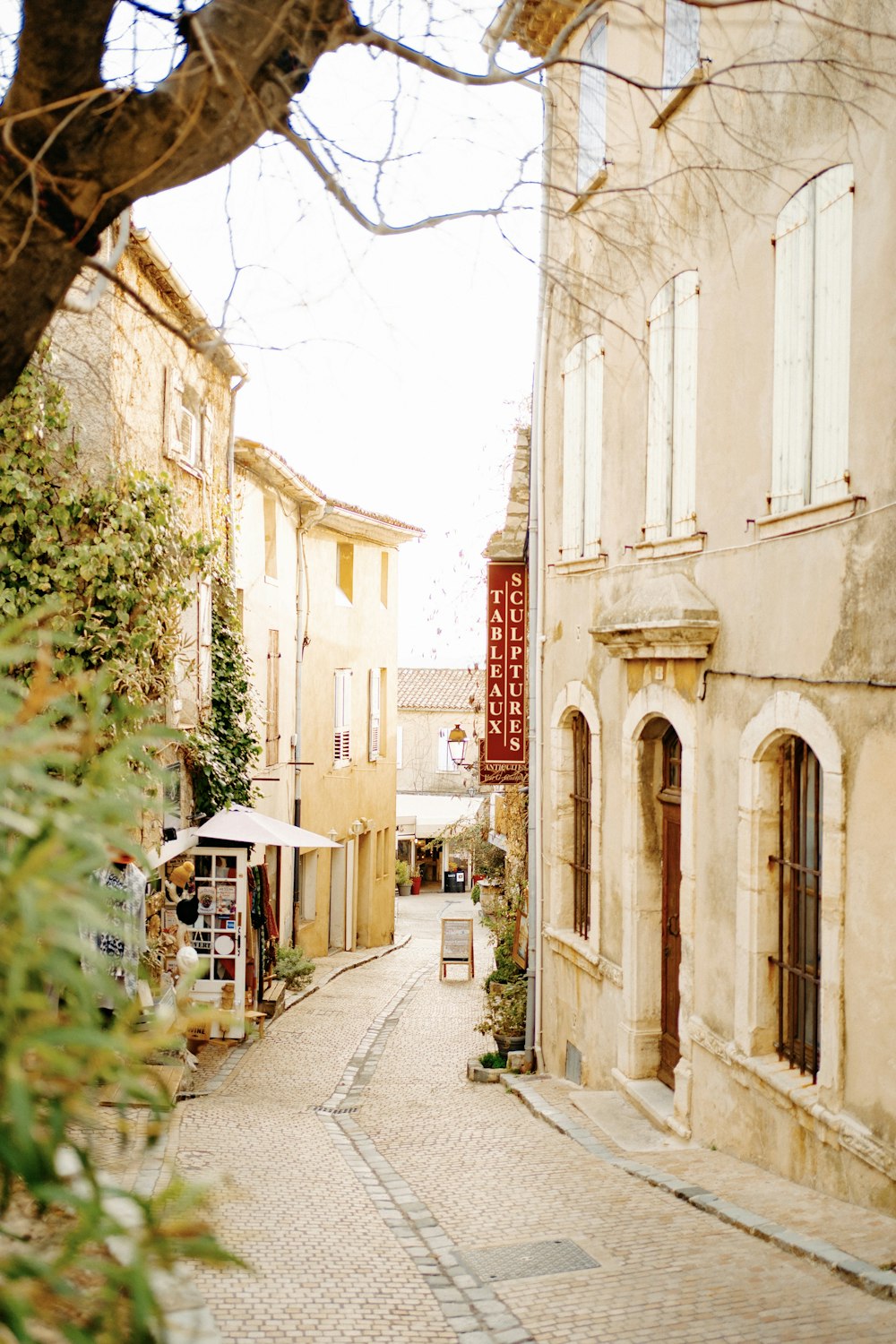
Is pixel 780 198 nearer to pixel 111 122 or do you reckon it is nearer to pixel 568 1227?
pixel 111 122

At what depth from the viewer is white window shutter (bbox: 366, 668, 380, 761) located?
26.6 m

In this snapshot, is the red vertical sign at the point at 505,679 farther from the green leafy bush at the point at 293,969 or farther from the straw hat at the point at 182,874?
the green leafy bush at the point at 293,969

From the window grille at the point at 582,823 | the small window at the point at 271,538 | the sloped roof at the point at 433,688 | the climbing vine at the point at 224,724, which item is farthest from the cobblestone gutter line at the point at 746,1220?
the sloped roof at the point at 433,688

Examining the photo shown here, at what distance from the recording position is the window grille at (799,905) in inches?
298

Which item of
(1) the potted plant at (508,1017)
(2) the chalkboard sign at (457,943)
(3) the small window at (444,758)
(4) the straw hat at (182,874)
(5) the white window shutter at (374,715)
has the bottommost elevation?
(2) the chalkboard sign at (457,943)

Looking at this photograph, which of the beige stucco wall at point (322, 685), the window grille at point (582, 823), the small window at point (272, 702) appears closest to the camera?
the window grille at point (582, 823)

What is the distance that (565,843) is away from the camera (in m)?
12.7

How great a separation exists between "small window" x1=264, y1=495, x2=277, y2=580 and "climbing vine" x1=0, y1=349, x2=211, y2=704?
932 centimetres

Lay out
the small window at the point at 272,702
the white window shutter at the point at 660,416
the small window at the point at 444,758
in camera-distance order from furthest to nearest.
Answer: the small window at the point at 444,758 < the small window at the point at 272,702 < the white window shutter at the point at 660,416

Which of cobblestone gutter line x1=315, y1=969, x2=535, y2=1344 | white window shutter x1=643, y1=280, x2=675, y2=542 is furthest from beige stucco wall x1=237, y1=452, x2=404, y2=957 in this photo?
white window shutter x1=643, y1=280, x2=675, y2=542

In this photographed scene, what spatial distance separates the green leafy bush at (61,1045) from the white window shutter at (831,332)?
5.69 meters

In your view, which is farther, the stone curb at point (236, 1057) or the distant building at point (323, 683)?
the distant building at point (323, 683)

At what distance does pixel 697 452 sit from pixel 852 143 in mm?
2696

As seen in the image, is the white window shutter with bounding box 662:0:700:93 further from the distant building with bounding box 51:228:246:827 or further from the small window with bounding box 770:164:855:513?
the distant building with bounding box 51:228:246:827
